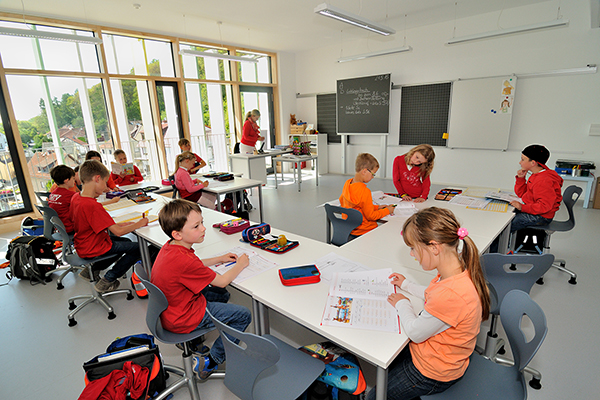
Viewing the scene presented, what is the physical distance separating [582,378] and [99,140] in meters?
6.76

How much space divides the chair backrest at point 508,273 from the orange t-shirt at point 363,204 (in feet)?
3.21

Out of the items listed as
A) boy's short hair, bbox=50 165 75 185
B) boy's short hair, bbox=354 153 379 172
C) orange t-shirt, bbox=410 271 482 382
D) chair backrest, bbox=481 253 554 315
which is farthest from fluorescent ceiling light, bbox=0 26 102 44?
chair backrest, bbox=481 253 554 315

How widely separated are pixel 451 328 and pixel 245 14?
18.1 feet

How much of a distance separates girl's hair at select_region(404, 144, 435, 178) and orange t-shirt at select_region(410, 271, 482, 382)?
2.14 metres

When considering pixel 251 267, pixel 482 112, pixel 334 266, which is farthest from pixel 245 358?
pixel 482 112

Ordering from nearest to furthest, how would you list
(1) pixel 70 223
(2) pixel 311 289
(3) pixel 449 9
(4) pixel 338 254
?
(2) pixel 311 289
(4) pixel 338 254
(1) pixel 70 223
(3) pixel 449 9

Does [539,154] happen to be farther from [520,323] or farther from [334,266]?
[334,266]

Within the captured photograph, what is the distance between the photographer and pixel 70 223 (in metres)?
2.96

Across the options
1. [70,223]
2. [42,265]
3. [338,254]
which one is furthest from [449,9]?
[42,265]

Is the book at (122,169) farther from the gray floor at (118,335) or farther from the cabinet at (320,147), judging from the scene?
the cabinet at (320,147)

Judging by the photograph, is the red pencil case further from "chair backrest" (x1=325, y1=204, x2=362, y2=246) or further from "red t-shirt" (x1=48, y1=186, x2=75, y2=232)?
"red t-shirt" (x1=48, y1=186, x2=75, y2=232)

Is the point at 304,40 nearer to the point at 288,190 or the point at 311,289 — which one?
the point at 288,190

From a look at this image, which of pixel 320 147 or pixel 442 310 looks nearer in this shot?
pixel 442 310

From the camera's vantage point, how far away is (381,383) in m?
1.18
